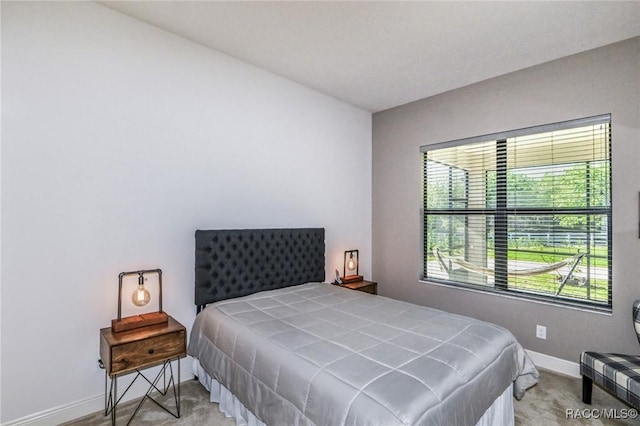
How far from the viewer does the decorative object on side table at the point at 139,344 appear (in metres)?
Answer: 2.00

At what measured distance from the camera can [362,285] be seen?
3.78 m

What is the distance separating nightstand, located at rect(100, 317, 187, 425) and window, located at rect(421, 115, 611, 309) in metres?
2.96

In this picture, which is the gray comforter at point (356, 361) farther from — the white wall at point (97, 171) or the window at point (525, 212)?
the window at point (525, 212)

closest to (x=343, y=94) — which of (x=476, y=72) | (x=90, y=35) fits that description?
(x=476, y=72)

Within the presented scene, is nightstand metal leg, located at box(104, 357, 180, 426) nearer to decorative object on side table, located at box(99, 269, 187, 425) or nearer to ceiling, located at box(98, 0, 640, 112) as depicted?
decorative object on side table, located at box(99, 269, 187, 425)

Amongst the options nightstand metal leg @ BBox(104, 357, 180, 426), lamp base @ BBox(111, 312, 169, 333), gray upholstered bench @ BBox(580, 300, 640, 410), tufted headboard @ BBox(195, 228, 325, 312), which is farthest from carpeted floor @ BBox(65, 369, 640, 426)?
tufted headboard @ BBox(195, 228, 325, 312)

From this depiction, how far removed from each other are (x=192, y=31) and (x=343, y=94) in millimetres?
1817

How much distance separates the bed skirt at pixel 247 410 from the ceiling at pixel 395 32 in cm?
256

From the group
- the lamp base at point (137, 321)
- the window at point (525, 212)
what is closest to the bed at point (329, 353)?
the lamp base at point (137, 321)

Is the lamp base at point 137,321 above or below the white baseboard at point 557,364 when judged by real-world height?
above

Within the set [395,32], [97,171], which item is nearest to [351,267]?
[395,32]

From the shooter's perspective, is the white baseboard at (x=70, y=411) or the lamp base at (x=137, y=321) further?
the lamp base at (x=137, y=321)

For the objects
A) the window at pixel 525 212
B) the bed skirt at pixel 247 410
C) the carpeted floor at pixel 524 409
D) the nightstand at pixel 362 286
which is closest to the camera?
the bed skirt at pixel 247 410

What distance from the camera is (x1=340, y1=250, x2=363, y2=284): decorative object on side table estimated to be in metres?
3.90
